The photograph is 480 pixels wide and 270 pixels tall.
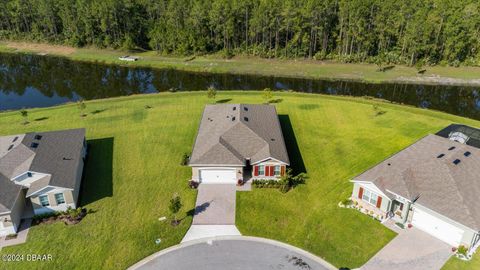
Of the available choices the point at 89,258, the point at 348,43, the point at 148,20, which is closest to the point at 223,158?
the point at 89,258

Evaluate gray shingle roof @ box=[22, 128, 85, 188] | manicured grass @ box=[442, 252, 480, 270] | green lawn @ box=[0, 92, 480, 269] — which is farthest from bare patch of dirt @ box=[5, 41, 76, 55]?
manicured grass @ box=[442, 252, 480, 270]

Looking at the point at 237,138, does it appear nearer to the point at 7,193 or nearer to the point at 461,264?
the point at 7,193

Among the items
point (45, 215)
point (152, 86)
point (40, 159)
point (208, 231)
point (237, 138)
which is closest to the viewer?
point (208, 231)

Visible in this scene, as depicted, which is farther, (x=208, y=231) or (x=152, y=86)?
(x=152, y=86)

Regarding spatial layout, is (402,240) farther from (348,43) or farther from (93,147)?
(348,43)

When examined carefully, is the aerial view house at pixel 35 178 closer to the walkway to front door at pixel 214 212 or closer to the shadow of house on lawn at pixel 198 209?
the shadow of house on lawn at pixel 198 209

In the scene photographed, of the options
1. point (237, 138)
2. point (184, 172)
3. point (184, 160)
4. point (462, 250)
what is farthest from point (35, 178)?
point (462, 250)
